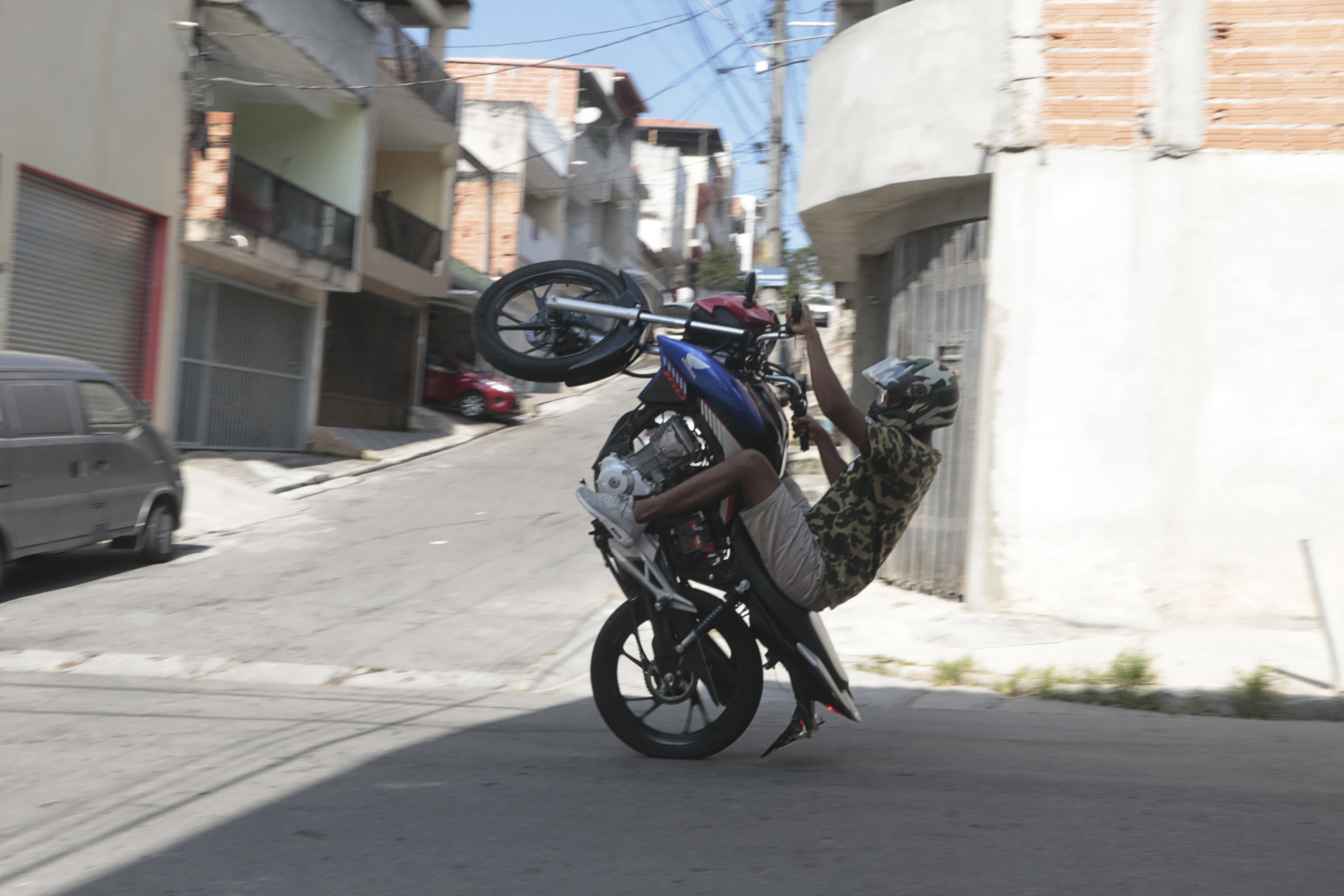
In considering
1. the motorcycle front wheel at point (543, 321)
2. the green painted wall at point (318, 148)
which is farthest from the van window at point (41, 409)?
the green painted wall at point (318, 148)

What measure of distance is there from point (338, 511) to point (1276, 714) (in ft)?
35.6

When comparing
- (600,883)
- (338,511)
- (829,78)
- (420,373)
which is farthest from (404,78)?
(600,883)

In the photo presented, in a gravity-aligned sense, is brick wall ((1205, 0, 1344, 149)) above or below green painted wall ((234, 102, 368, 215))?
below

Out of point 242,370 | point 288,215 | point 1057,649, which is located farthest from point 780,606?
point 242,370

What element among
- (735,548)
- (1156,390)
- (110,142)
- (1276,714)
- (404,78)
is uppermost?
(404,78)

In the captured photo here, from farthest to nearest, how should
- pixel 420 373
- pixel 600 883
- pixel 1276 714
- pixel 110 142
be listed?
1. pixel 420 373
2. pixel 110 142
3. pixel 1276 714
4. pixel 600 883

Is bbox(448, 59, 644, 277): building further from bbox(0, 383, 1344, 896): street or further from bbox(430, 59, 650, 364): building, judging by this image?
bbox(0, 383, 1344, 896): street

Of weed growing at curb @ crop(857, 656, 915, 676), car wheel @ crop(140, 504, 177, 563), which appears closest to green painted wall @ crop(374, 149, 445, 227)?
car wheel @ crop(140, 504, 177, 563)

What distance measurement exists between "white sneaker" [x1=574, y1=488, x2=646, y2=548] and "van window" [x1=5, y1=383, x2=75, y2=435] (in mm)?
6320

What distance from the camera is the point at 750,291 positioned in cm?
441

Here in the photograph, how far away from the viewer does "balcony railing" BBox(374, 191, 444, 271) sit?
2200 cm

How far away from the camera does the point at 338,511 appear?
14.3m

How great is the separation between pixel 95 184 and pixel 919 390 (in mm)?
12747

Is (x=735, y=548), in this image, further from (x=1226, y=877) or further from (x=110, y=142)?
(x=110, y=142)
